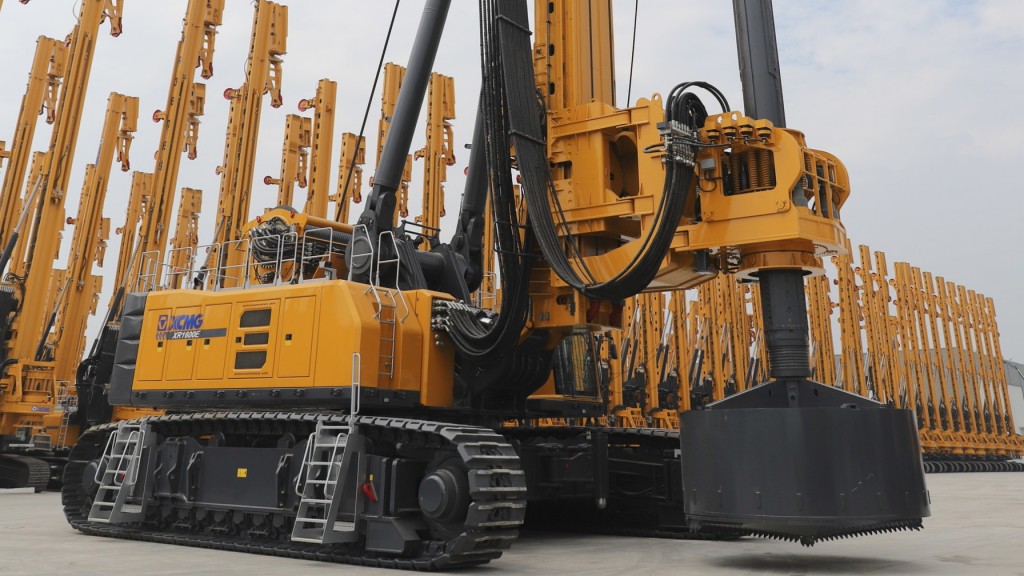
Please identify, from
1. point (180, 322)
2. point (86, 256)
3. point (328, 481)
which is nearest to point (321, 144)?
point (86, 256)

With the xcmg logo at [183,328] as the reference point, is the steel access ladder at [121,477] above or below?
below

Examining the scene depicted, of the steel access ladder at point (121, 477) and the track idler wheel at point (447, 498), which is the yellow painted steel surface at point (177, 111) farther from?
the track idler wheel at point (447, 498)

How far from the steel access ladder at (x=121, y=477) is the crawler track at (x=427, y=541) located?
26 centimetres

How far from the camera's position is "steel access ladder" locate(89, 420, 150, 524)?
10.6m

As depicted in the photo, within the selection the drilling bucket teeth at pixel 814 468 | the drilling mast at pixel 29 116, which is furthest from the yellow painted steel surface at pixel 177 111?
the drilling bucket teeth at pixel 814 468

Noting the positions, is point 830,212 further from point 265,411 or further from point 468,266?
point 265,411

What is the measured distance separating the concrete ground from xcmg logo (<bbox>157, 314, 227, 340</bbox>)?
7.94ft

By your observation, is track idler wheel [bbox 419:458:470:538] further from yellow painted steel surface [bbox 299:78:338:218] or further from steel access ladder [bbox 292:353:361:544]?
yellow painted steel surface [bbox 299:78:338:218]

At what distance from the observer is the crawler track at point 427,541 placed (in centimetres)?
787

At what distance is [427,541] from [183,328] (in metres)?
4.40

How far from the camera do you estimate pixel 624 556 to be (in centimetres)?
902

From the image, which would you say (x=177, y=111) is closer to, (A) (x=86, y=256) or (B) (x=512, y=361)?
(A) (x=86, y=256)

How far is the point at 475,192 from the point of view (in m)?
12.2

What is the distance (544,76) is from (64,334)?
1825 cm
